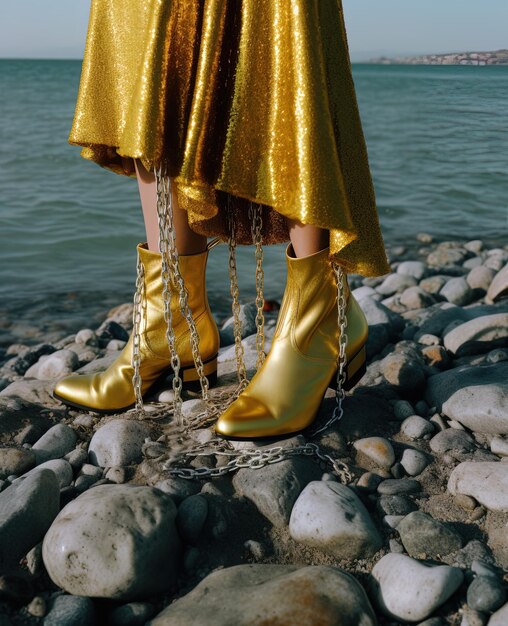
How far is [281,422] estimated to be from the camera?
5.96 feet

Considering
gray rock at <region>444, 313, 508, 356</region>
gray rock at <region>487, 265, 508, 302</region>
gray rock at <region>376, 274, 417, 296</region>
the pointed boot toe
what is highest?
the pointed boot toe

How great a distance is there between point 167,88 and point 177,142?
5.0 inches

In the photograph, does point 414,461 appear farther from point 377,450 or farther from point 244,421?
point 244,421

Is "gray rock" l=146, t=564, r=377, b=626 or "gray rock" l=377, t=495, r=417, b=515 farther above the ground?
"gray rock" l=146, t=564, r=377, b=626

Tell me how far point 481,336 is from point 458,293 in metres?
1.38

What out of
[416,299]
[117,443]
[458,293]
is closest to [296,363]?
[117,443]

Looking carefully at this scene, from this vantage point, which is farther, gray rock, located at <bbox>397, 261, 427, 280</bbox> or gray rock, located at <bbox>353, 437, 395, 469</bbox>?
gray rock, located at <bbox>397, 261, 427, 280</bbox>

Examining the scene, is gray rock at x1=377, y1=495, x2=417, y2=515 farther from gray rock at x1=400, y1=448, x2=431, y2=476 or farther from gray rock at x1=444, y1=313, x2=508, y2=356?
gray rock at x1=444, y1=313, x2=508, y2=356

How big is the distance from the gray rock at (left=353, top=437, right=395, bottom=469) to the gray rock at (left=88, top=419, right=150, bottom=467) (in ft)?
1.95

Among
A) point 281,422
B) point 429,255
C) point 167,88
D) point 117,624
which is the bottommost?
point 429,255

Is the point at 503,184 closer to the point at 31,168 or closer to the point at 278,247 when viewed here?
the point at 278,247

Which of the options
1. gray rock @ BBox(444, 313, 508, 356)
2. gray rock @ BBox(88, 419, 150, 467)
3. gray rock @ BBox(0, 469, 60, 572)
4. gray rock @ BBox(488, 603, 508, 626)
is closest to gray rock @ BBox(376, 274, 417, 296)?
gray rock @ BBox(444, 313, 508, 356)

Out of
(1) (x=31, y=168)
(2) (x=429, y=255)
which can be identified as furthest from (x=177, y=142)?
(1) (x=31, y=168)

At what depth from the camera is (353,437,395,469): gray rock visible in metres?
1.83
